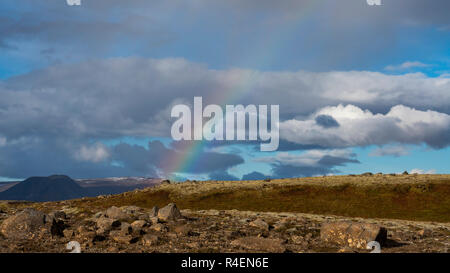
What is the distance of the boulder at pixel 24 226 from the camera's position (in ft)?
96.4

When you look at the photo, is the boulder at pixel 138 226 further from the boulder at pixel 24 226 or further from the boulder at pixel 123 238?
the boulder at pixel 24 226

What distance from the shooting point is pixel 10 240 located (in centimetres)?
2845

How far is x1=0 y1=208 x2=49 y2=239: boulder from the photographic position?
2938 centimetres

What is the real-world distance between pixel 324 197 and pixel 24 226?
175 ft

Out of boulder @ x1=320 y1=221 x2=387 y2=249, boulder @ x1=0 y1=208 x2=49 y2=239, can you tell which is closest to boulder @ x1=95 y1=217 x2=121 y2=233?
boulder @ x1=0 y1=208 x2=49 y2=239

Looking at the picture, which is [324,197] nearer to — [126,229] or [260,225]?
[260,225]

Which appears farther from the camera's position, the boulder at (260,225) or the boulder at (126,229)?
the boulder at (260,225)

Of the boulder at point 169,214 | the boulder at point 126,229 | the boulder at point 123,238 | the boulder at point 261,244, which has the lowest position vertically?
the boulder at point 261,244

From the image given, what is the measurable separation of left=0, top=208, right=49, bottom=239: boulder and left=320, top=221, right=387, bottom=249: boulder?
19983mm

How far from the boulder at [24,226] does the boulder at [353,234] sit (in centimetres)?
1998

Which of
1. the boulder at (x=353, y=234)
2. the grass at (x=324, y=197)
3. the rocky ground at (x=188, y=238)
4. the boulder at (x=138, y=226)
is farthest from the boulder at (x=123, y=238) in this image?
the grass at (x=324, y=197)

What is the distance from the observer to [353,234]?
27.9 m
